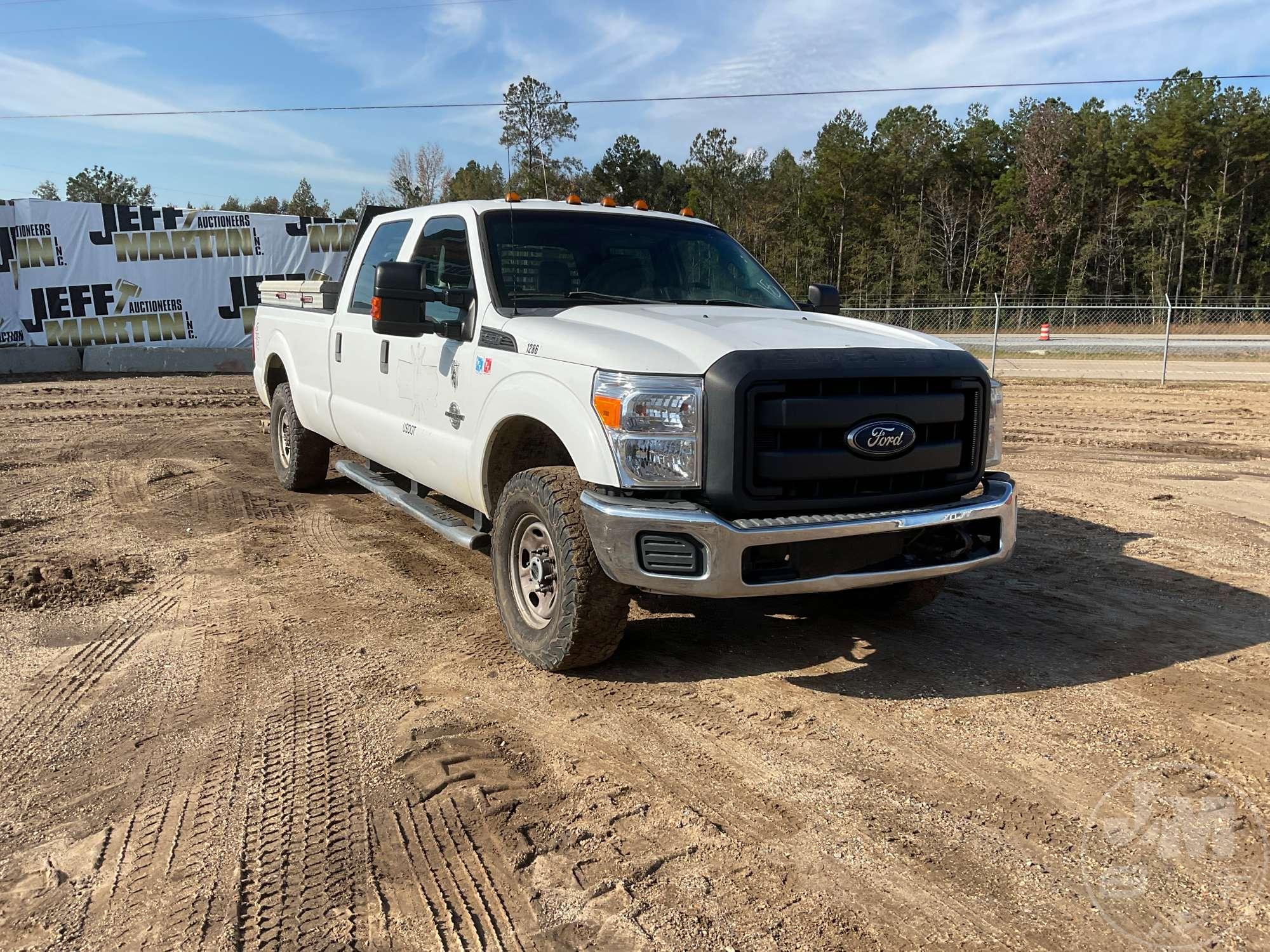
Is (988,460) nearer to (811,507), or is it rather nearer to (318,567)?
(811,507)

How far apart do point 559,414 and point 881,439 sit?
131 centimetres

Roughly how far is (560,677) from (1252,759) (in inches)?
105

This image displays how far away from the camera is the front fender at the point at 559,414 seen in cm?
372

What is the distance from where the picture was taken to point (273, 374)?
8.15 metres

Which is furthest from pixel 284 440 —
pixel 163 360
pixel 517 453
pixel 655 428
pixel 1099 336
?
pixel 1099 336

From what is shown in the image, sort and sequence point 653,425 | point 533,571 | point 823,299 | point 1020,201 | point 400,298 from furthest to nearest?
point 1020,201 → point 823,299 → point 400,298 → point 533,571 → point 653,425

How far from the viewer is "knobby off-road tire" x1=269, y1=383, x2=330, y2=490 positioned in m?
7.55

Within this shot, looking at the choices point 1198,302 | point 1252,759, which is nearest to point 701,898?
point 1252,759

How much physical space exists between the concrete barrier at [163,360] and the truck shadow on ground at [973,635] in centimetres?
1746

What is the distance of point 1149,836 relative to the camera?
2912 mm

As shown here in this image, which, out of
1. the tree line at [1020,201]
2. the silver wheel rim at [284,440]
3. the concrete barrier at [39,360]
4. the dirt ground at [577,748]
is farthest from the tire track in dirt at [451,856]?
the tree line at [1020,201]

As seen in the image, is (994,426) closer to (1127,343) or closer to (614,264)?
(614,264)

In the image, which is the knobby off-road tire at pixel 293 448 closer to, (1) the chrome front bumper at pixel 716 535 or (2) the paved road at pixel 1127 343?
(1) the chrome front bumper at pixel 716 535

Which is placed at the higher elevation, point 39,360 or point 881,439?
point 881,439
